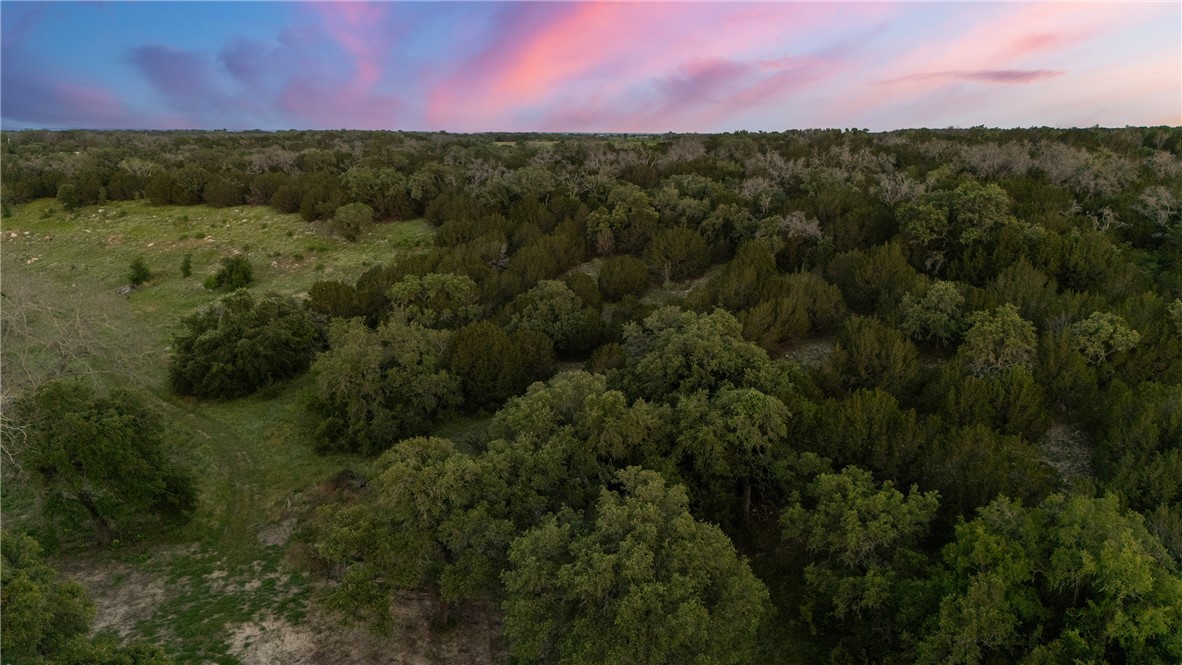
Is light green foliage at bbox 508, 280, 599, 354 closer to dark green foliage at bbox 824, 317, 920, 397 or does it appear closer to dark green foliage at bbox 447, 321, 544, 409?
dark green foliage at bbox 447, 321, 544, 409

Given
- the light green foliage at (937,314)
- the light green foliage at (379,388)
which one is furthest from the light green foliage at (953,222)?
the light green foliage at (379,388)

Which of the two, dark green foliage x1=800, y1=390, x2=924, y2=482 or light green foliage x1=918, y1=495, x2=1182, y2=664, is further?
dark green foliage x1=800, y1=390, x2=924, y2=482

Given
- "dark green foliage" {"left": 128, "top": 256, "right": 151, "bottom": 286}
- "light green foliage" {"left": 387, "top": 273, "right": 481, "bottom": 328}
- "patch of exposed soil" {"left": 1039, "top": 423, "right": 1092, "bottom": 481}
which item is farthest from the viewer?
"dark green foliage" {"left": 128, "top": 256, "right": 151, "bottom": 286}

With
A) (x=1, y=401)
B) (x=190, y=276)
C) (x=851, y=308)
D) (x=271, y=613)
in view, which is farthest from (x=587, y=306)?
(x=190, y=276)

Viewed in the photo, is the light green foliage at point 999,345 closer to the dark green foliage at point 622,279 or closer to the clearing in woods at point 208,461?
the dark green foliage at point 622,279

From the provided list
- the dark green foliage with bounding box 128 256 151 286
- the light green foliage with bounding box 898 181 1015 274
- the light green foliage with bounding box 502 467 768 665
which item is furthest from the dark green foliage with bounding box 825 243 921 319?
the dark green foliage with bounding box 128 256 151 286

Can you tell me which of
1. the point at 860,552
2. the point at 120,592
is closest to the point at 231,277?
the point at 120,592

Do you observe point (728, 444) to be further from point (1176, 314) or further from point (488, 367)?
point (1176, 314)
